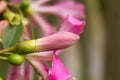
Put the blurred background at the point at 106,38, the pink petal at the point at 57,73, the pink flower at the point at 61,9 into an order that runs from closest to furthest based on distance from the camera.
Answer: the pink petal at the point at 57,73
the pink flower at the point at 61,9
the blurred background at the point at 106,38

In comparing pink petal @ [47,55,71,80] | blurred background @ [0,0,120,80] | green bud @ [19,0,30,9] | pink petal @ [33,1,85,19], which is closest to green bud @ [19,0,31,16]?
green bud @ [19,0,30,9]

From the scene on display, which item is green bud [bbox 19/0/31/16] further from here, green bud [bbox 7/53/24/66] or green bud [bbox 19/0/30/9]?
green bud [bbox 7/53/24/66]

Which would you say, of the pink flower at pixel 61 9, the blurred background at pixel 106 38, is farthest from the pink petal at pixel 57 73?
the blurred background at pixel 106 38

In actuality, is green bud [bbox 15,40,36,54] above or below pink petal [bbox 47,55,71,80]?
above

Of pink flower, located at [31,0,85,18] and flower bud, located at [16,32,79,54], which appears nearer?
flower bud, located at [16,32,79,54]

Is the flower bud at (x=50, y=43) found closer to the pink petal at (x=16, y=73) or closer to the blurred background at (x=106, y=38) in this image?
the pink petal at (x=16, y=73)
